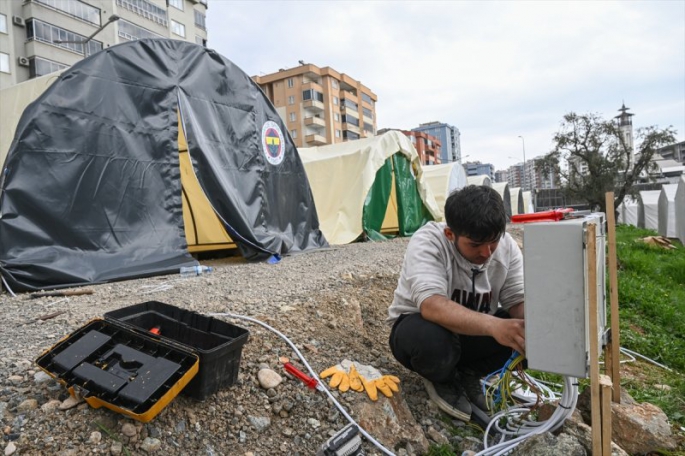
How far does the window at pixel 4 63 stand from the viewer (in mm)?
18891

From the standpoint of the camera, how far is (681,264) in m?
6.87

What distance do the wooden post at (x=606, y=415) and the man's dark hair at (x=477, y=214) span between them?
1.99 feet

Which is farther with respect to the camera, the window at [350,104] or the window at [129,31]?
the window at [350,104]

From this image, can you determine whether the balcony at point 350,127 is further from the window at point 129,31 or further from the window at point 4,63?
the window at point 4,63

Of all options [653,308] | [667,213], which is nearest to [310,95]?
[667,213]

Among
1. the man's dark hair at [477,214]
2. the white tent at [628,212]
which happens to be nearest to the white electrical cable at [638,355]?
the man's dark hair at [477,214]

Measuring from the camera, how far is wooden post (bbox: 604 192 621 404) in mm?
1722

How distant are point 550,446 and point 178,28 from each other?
31374 mm

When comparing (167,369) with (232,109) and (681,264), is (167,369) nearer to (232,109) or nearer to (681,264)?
(232,109)

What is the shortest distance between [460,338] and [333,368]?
23.5 inches

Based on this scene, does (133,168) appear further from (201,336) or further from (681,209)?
(681,209)

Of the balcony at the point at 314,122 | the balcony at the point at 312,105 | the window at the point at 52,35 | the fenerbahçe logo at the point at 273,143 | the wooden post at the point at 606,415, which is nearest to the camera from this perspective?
the wooden post at the point at 606,415

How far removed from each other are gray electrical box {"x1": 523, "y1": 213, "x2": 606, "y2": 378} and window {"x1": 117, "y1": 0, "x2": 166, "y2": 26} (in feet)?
90.2

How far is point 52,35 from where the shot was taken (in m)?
20.6
